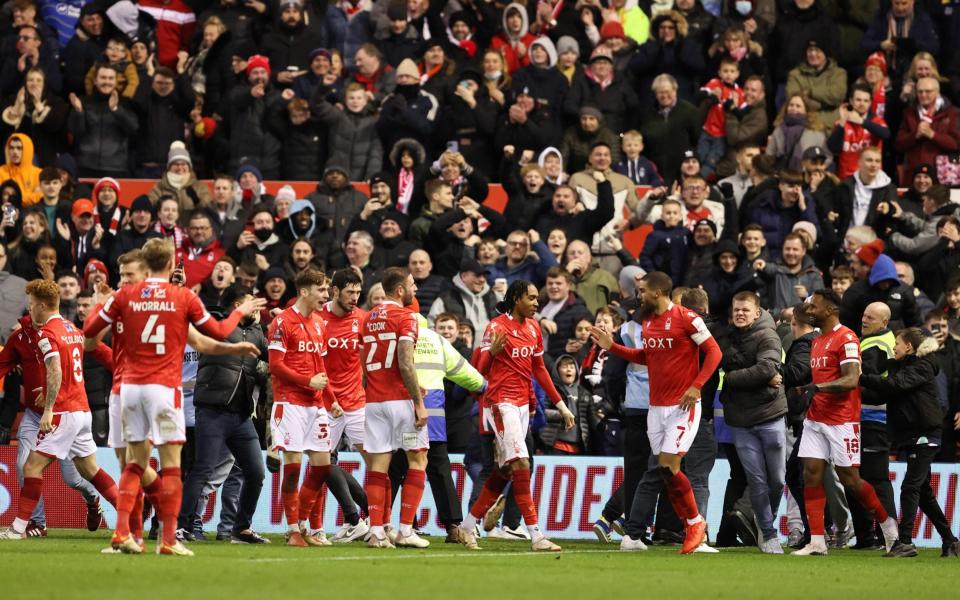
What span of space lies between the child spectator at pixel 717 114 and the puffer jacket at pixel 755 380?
835 cm

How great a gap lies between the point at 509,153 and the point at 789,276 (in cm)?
491

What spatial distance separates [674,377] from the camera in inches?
626

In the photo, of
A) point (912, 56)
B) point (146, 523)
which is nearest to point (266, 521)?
point (146, 523)

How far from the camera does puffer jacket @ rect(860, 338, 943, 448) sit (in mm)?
16703

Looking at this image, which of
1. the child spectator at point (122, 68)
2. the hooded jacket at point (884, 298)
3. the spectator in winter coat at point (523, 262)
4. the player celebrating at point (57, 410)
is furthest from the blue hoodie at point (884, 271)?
the child spectator at point (122, 68)

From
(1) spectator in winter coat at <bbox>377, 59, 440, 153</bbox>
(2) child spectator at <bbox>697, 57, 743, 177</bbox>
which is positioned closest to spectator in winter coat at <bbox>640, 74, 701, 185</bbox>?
(2) child spectator at <bbox>697, 57, 743, 177</bbox>

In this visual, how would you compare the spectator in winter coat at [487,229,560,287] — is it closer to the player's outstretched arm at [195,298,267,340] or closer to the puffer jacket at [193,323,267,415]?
the puffer jacket at [193,323,267,415]

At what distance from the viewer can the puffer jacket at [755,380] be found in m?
16.7

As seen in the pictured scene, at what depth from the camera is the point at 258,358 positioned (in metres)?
17.3

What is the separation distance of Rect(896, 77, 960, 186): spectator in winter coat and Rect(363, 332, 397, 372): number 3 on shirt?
1095cm

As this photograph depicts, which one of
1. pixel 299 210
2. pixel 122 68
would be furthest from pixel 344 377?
pixel 122 68

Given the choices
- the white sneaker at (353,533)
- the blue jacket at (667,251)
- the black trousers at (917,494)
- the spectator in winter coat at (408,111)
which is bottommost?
the white sneaker at (353,533)

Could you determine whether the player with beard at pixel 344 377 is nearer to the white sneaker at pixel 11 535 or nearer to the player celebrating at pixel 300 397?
the player celebrating at pixel 300 397

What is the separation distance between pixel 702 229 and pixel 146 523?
801 cm
